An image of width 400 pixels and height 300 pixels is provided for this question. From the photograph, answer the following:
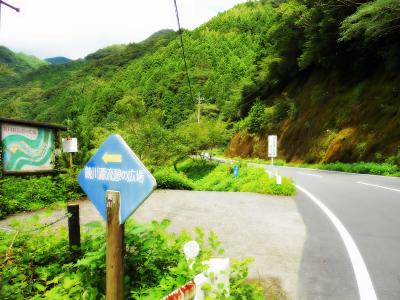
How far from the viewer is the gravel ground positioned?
5.15 metres

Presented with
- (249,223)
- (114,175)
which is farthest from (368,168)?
(114,175)

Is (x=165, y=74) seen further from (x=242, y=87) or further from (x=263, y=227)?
(x=263, y=227)

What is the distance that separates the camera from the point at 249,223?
792cm

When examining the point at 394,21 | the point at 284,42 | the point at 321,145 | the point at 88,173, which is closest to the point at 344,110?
the point at 321,145

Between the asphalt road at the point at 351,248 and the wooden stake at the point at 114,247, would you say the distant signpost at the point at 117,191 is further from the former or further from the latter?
the asphalt road at the point at 351,248

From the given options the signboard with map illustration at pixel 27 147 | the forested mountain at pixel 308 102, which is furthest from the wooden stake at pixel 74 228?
the forested mountain at pixel 308 102

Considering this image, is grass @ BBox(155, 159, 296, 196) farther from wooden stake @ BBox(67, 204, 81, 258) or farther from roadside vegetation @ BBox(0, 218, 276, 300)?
wooden stake @ BBox(67, 204, 81, 258)

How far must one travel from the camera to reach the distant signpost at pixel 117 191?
2.44 metres

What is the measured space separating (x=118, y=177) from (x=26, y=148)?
2252 millimetres

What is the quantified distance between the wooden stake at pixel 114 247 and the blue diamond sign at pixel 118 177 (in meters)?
0.05

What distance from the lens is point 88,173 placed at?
2.74m

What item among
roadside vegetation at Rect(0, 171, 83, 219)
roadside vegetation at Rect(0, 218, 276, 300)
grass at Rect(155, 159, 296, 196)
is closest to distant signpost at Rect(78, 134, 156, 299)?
roadside vegetation at Rect(0, 218, 276, 300)

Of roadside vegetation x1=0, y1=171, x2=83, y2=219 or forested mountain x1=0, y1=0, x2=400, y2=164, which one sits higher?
forested mountain x1=0, y1=0, x2=400, y2=164

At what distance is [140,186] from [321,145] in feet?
86.9
